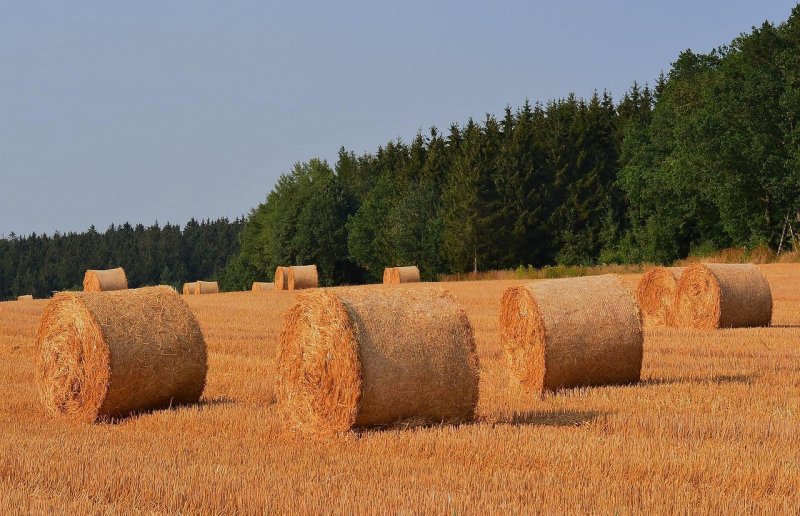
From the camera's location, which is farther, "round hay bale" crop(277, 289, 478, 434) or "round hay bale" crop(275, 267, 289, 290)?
"round hay bale" crop(275, 267, 289, 290)

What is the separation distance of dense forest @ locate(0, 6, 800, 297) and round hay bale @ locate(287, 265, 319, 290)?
869 inches

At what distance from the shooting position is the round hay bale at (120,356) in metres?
11.9

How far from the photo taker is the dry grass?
680 centimetres

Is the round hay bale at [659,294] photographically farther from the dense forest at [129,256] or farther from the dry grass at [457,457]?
the dense forest at [129,256]

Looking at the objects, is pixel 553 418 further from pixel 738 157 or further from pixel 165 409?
pixel 738 157

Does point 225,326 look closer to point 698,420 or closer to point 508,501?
point 698,420

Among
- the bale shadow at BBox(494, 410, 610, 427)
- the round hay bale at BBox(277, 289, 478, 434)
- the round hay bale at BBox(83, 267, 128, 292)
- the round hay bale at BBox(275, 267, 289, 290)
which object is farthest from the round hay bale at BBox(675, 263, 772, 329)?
the round hay bale at BBox(275, 267, 289, 290)

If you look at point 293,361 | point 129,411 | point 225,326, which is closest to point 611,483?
point 293,361

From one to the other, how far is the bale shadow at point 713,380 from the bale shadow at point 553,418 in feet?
9.49

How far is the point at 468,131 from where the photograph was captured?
85500 mm

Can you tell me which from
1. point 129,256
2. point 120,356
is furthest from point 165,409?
point 129,256

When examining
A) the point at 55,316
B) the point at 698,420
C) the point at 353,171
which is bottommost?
the point at 698,420

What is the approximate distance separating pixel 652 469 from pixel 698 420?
2.54m

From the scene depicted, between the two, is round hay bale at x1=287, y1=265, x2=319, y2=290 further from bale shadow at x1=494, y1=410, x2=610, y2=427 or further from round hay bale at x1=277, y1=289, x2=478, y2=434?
round hay bale at x1=277, y1=289, x2=478, y2=434
